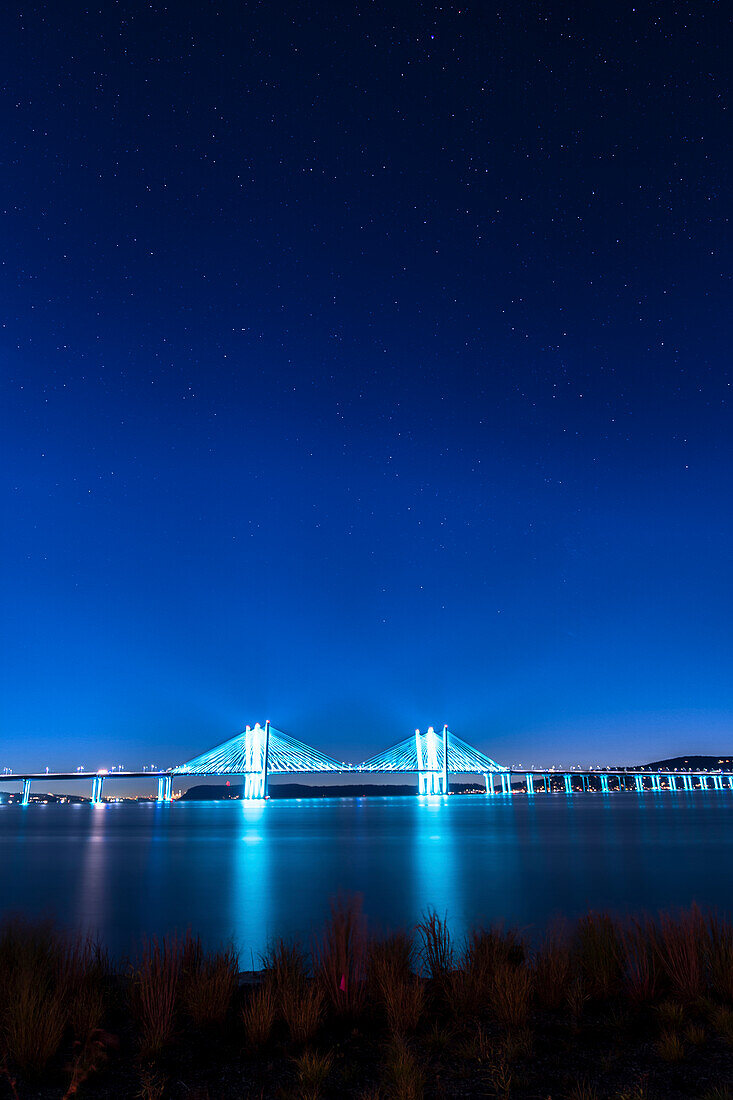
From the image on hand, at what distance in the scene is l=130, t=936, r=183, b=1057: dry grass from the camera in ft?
21.7

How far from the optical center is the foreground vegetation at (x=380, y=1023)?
588 centimetres

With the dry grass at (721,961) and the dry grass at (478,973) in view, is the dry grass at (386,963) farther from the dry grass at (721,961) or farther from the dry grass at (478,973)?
the dry grass at (721,961)

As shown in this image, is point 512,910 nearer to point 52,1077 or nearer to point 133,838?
point 52,1077

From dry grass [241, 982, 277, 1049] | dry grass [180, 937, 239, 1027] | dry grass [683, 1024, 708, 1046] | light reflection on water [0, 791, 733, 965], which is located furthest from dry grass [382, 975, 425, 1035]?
light reflection on water [0, 791, 733, 965]

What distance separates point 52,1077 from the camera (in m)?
6.04

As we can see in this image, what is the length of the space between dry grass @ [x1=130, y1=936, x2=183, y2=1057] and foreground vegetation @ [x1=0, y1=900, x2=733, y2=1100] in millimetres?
17

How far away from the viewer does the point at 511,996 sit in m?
7.19

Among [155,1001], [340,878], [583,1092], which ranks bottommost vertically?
[340,878]

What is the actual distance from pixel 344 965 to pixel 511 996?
5.66ft

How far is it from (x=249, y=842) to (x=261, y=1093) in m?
48.1

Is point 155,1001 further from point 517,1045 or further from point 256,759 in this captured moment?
point 256,759

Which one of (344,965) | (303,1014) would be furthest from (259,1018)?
(344,965)

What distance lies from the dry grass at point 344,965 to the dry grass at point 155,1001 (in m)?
1.49

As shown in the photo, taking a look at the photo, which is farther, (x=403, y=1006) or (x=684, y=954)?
(x=684, y=954)
